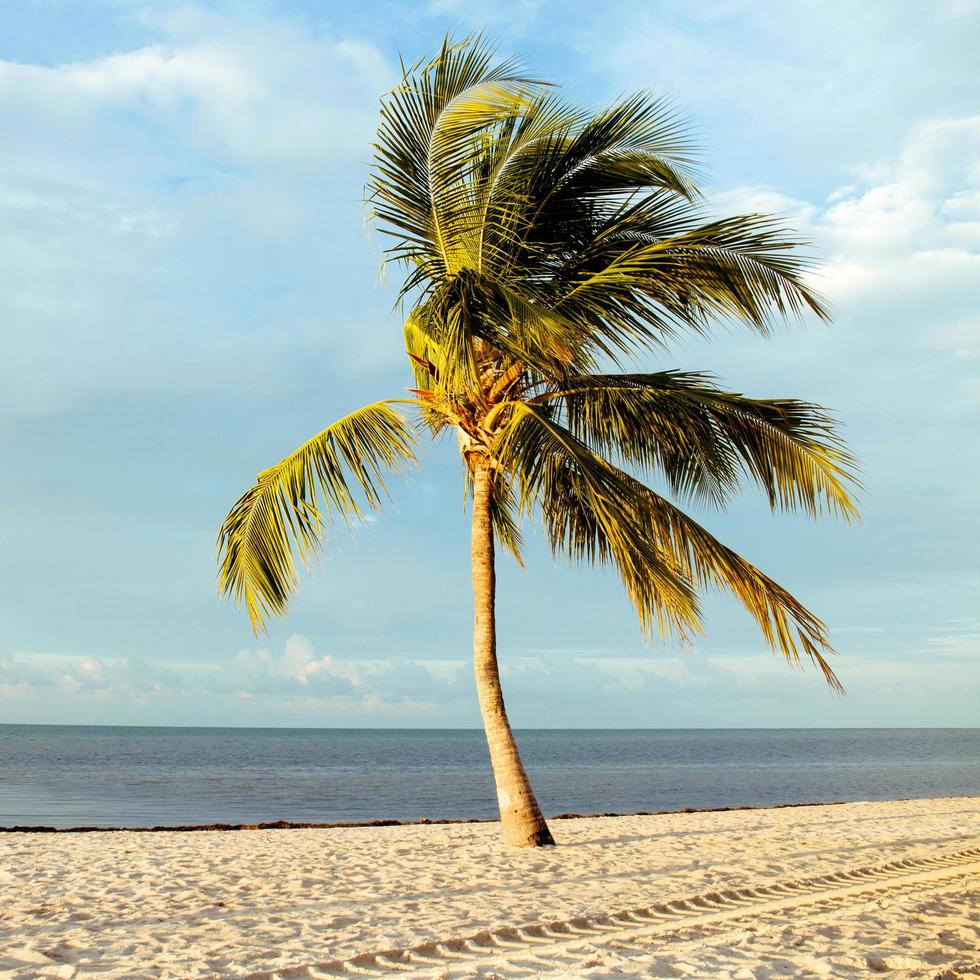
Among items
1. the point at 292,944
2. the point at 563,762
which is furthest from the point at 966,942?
the point at 563,762

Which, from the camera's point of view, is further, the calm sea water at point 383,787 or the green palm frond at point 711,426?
the calm sea water at point 383,787

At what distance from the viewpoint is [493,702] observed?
8.48 meters

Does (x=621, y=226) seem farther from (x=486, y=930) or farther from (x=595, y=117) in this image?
(x=486, y=930)

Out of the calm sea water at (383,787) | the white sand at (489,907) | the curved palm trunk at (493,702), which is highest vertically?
Answer: the curved palm trunk at (493,702)

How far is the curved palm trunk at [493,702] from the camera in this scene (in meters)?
8.37

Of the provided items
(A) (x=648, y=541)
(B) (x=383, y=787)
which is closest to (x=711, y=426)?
(A) (x=648, y=541)

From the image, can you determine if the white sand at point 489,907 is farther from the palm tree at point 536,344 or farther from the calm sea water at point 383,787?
the calm sea water at point 383,787

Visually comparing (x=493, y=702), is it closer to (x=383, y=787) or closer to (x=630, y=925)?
(x=630, y=925)

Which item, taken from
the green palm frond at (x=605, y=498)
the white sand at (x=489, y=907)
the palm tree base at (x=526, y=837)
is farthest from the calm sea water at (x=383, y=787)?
the green palm frond at (x=605, y=498)

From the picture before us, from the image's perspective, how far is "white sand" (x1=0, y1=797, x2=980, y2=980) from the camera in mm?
4594

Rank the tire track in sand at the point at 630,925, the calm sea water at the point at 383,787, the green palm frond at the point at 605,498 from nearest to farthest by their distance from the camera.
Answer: the tire track in sand at the point at 630,925
the green palm frond at the point at 605,498
the calm sea water at the point at 383,787

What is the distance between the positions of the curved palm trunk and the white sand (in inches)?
12.4

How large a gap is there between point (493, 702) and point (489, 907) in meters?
2.70

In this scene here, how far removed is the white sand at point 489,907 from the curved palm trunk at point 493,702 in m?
0.32
